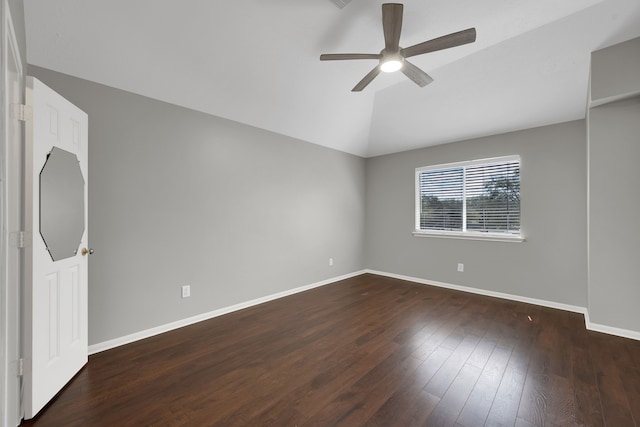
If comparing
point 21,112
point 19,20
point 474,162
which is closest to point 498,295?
point 474,162

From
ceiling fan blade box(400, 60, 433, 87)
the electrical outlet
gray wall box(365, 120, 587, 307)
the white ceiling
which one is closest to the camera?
the white ceiling

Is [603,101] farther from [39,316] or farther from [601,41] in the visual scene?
[39,316]

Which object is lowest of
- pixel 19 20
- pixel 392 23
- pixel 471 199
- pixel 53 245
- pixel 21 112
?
pixel 53 245

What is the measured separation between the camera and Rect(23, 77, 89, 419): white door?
162cm

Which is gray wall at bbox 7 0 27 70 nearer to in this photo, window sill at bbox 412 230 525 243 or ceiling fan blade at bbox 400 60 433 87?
ceiling fan blade at bbox 400 60 433 87

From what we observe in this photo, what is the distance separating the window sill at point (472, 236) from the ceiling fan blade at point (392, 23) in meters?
3.24

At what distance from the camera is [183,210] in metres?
2.90

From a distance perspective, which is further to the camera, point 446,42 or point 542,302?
point 542,302

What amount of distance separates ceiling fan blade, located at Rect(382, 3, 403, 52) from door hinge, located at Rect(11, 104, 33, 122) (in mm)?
2357

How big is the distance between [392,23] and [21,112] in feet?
8.13

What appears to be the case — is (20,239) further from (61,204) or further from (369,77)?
(369,77)

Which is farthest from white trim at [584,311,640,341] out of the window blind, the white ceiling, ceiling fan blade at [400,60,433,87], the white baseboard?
ceiling fan blade at [400,60,433,87]

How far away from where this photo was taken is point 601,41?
8.16 ft

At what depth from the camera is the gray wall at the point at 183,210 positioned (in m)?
2.39
